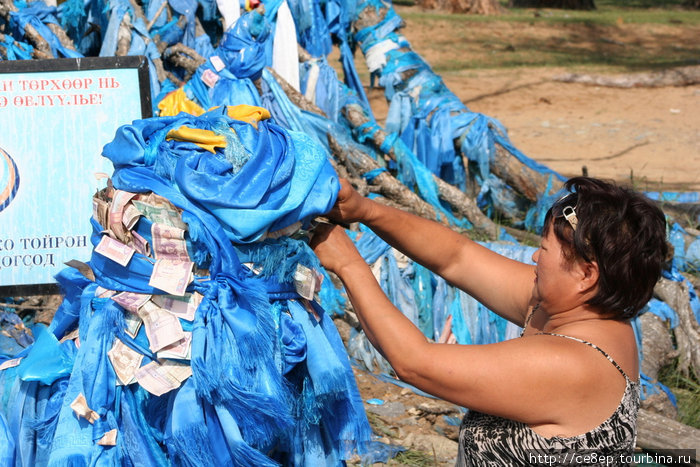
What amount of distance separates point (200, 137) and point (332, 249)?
17.1 inches

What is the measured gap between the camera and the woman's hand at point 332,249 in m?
2.05

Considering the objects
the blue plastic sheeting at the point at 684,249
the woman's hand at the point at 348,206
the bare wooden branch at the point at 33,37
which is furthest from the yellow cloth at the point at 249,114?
the blue plastic sheeting at the point at 684,249

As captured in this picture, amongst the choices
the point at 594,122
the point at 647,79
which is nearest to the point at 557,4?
the point at 647,79

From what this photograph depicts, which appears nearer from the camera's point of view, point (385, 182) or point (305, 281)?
point (305, 281)

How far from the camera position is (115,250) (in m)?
1.90

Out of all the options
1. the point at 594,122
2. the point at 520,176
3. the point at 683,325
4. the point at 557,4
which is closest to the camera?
the point at 683,325

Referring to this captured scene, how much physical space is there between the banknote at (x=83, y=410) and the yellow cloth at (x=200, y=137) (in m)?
0.65

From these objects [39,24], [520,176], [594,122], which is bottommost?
[594,122]

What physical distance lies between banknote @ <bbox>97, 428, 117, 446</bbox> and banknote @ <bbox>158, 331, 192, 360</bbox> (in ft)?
0.75

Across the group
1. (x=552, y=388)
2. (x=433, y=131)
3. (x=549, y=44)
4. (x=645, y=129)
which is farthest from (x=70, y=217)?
(x=549, y=44)

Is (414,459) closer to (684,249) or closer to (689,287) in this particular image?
(689,287)

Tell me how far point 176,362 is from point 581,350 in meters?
0.95

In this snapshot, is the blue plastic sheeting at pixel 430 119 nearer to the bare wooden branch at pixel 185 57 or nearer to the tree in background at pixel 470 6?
the bare wooden branch at pixel 185 57

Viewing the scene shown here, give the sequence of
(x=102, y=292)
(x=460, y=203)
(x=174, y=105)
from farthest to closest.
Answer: (x=460, y=203)
(x=174, y=105)
(x=102, y=292)
